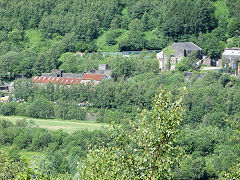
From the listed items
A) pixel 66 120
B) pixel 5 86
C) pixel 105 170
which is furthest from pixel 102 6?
pixel 105 170

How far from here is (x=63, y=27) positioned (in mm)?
73438

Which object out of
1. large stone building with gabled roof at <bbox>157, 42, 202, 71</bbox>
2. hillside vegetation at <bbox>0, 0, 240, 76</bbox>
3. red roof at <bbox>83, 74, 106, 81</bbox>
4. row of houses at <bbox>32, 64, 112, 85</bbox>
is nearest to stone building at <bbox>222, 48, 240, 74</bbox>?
hillside vegetation at <bbox>0, 0, 240, 76</bbox>

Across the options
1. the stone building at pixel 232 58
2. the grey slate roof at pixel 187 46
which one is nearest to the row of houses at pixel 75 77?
the grey slate roof at pixel 187 46

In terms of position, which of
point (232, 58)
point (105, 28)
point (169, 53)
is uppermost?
point (105, 28)

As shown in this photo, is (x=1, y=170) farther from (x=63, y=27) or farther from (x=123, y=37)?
(x=63, y=27)

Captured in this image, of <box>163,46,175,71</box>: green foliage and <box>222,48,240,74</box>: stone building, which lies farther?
<box>163,46,175,71</box>: green foliage

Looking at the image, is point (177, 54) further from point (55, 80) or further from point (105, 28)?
point (105, 28)

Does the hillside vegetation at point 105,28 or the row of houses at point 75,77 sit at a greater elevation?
the hillside vegetation at point 105,28

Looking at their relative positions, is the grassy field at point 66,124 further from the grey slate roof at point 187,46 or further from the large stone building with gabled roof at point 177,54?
the grey slate roof at point 187,46

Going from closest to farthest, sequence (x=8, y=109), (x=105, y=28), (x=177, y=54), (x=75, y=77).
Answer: (x=8, y=109)
(x=75, y=77)
(x=177, y=54)
(x=105, y=28)

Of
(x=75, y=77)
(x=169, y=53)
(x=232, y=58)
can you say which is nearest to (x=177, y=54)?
(x=169, y=53)

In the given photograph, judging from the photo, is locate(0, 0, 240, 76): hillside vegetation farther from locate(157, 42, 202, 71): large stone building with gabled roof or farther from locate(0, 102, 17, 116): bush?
locate(0, 102, 17, 116): bush

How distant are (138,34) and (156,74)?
12422 millimetres

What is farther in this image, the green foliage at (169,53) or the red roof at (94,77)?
the green foliage at (169,53)
